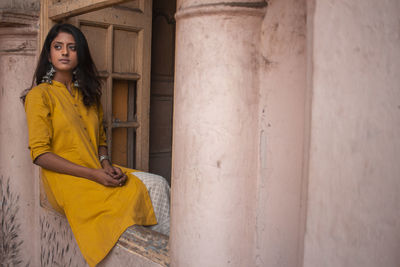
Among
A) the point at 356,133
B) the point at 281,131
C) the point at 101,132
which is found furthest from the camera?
the point at 101,132

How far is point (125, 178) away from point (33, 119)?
2.14 feet

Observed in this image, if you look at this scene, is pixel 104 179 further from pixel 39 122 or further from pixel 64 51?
pixel 64 51

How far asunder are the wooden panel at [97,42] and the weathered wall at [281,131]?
1823 millimetres

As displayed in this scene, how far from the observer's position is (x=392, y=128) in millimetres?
1059

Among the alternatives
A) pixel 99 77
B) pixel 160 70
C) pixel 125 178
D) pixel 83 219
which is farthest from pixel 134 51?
pixel 83 219

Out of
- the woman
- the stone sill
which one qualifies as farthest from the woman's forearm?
the stone sill

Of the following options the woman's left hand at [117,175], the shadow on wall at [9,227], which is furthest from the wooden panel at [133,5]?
the shadow on wall at [9,227]

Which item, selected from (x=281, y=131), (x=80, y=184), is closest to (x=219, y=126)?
(x=281, y=131)

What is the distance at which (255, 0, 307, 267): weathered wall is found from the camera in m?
1.35

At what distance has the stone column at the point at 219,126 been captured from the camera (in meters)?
1.37

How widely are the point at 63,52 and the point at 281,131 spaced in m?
1.76

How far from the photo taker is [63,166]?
235 cm

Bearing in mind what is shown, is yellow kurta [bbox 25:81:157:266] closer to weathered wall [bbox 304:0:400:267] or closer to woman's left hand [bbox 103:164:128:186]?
woman's left hand [bbox 103:164:128:186]

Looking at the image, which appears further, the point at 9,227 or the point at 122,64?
the point at 9,227
